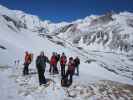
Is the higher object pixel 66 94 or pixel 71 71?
pixel 71 71

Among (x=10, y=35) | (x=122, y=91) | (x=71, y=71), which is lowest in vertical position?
(x=122, y=91)

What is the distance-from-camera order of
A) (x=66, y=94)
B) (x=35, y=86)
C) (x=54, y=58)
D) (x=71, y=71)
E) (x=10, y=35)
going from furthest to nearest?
(x=10, y=35), (x=54, y=58), (x=71, y=71), (x=35, y=86), (x=66, y=94)

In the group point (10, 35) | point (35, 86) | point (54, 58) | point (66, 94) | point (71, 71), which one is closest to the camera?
point (66, 94)

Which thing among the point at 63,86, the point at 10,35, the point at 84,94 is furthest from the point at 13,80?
the point at 10,35

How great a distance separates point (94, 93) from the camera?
20953 millimetres

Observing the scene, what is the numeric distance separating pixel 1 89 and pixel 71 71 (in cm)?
645

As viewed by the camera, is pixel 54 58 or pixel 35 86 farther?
pixel 54 58

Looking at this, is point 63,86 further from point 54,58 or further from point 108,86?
point 54,58

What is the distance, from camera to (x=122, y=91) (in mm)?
21984

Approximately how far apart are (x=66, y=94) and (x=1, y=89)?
5.35 m

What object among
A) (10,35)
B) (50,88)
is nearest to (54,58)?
(50,88)

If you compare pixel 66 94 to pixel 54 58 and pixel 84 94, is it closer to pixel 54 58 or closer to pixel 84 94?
pixel 84 94

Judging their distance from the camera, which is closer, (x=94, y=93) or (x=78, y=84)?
(x=94, y=93)

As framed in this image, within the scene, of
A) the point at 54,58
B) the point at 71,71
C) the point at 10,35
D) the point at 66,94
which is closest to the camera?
the point at 66,94
